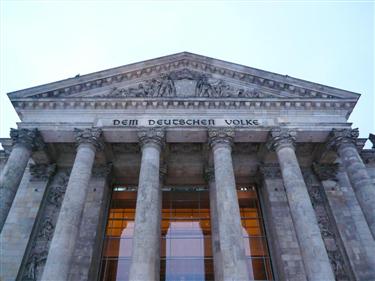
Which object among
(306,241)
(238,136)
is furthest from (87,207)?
(306,241)

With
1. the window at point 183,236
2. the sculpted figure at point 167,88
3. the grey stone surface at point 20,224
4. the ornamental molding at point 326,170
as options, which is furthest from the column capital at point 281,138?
the grey stone surface at point 20,224

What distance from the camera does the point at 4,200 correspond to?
14.7 metres

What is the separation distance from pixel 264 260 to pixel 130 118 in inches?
437

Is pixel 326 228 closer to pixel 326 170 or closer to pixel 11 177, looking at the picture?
pixel 326 170

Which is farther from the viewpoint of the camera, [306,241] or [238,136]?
[238,136]

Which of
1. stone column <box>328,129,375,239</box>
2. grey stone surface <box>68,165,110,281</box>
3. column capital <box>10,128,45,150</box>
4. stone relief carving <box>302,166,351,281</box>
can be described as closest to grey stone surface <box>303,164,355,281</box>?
stone relief carving <box>302,166,351,281</box>

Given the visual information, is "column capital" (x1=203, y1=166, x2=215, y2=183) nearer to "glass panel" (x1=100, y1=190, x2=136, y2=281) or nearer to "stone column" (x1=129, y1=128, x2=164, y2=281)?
"stone column" (x1=129, y1=128, x2=164, y2=281)

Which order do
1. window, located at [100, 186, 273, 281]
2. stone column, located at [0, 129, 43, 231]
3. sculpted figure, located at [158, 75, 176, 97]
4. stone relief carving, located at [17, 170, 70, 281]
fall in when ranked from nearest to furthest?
1. stone column, located at [0, 129, 43, 231]
2. stone relief carving, located at [17, 170, 70, 281]
3. window, located at [100, 186, 273, 281]
4. sculpted figure, located at [158, 75, 176, 97]

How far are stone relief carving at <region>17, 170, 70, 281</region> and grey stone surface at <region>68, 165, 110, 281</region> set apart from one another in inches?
70.4

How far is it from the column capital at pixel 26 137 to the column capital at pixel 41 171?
232cm

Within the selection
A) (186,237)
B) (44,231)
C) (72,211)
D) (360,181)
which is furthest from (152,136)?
(360,181)

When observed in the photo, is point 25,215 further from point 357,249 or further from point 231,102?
point 357,249

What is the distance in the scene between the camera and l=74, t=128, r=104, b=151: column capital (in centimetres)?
1669

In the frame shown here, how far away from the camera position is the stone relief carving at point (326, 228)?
1617 cm
